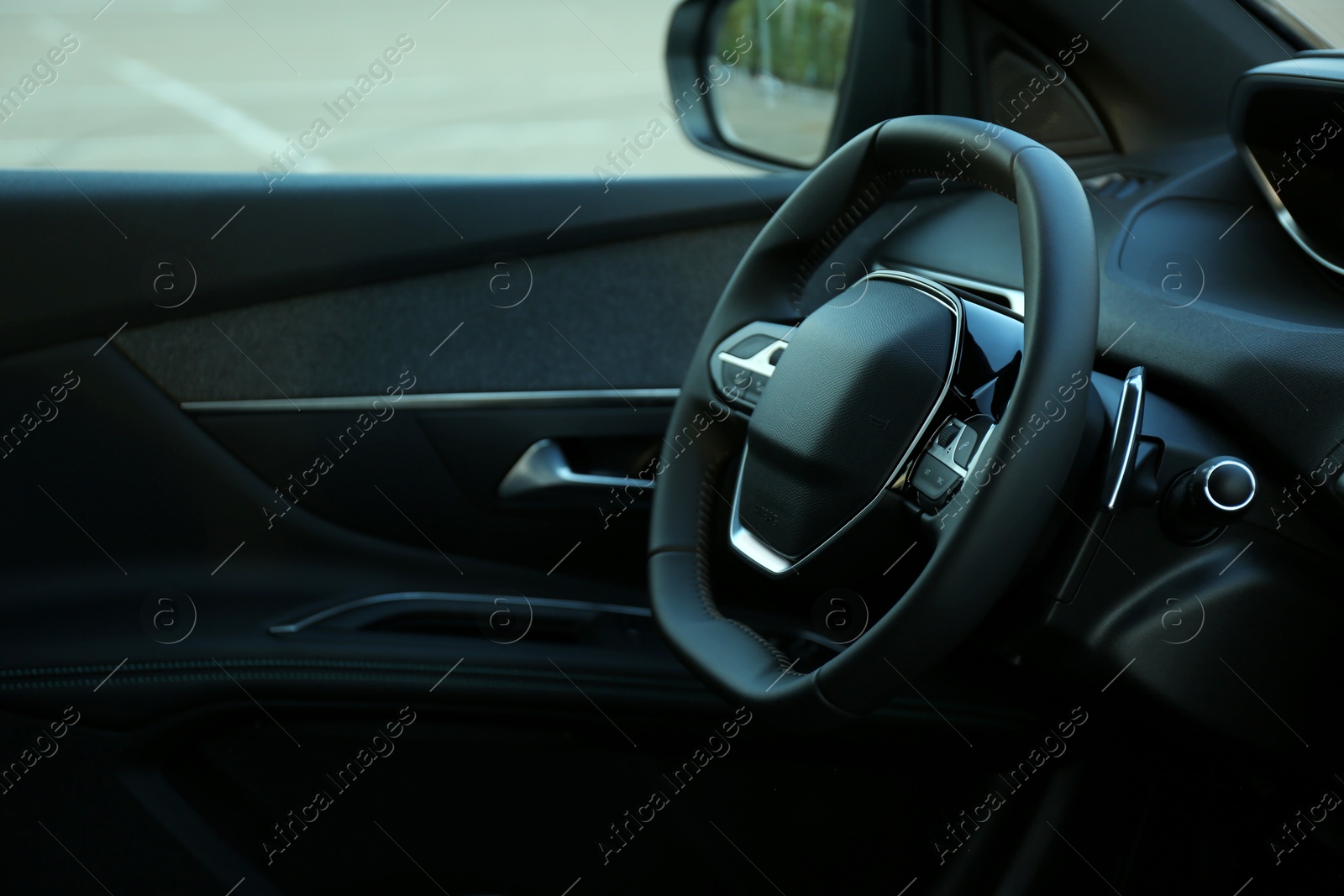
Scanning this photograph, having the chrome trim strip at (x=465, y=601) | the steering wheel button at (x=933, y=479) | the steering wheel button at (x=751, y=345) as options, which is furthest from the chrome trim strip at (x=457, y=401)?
the steering wheel button at (x=933, y=479)

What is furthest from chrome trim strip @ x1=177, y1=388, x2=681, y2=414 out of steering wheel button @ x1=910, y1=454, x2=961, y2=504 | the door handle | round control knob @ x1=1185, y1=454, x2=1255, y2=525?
round control knob @ x1=1185, y1=454, x2=1255, y2=525

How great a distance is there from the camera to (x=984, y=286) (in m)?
1.06

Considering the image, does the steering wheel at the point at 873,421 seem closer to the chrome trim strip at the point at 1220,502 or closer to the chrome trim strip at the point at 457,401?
the chrome trim strip at the point at 1220,502

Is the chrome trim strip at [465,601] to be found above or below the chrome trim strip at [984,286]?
below

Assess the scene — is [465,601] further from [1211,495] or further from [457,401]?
[1211,495]

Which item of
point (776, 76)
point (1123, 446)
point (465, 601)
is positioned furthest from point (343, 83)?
point (1123, 446)

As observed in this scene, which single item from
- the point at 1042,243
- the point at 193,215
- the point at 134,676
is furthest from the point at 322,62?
the point at 1042,243

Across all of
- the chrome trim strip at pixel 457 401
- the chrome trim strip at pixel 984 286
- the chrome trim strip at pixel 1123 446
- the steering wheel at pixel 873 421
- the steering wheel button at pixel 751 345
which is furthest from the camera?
the chrome trim strip at pixel 457 401

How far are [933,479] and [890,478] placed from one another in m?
0.04

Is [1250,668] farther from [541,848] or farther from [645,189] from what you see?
[645,189]

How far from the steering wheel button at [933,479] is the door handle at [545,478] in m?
0.63

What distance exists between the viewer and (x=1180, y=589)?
955 mm

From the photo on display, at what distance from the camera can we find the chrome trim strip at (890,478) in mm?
893

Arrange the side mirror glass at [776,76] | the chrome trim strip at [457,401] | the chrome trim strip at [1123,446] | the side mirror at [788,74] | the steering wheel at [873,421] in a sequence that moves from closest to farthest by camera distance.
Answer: the steering wheel at [873,421] → the chrome trim strip at [1123,446] → the chrome trim strip at [457,401] → the side mirror at [788,74] → the side mirror glass at [776,76]
